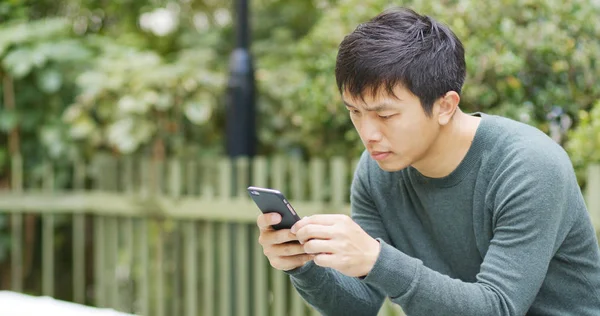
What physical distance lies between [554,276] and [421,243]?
0.35 meters

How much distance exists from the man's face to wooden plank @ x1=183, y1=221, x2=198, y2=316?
273 centimetres

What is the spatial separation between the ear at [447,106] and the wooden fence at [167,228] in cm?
202

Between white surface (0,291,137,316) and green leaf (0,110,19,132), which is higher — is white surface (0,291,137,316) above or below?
below

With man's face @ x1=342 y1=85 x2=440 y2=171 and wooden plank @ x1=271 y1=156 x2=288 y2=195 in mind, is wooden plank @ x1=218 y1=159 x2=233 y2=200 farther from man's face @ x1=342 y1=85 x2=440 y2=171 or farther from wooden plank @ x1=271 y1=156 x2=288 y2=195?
man's face @ x1=342 y1=85 x2=440 y2=171

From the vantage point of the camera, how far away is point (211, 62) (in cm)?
518

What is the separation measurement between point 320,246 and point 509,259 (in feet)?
1.46

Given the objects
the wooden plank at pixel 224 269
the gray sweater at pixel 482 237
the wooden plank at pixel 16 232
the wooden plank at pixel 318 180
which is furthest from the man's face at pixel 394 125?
the wooden plank at pixel 16 232

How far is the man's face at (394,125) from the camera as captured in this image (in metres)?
1.80

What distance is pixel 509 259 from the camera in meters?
1.75

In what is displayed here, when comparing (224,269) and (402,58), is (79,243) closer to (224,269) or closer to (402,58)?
(224,269)

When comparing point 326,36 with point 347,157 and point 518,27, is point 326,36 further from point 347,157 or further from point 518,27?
point 518,27

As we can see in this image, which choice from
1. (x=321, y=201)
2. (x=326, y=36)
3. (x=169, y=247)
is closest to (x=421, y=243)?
(x=321, y=201)

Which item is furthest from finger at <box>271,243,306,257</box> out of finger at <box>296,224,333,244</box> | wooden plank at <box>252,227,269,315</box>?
wooden plank at <box>252,227,269,315</box>

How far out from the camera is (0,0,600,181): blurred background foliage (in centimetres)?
370
